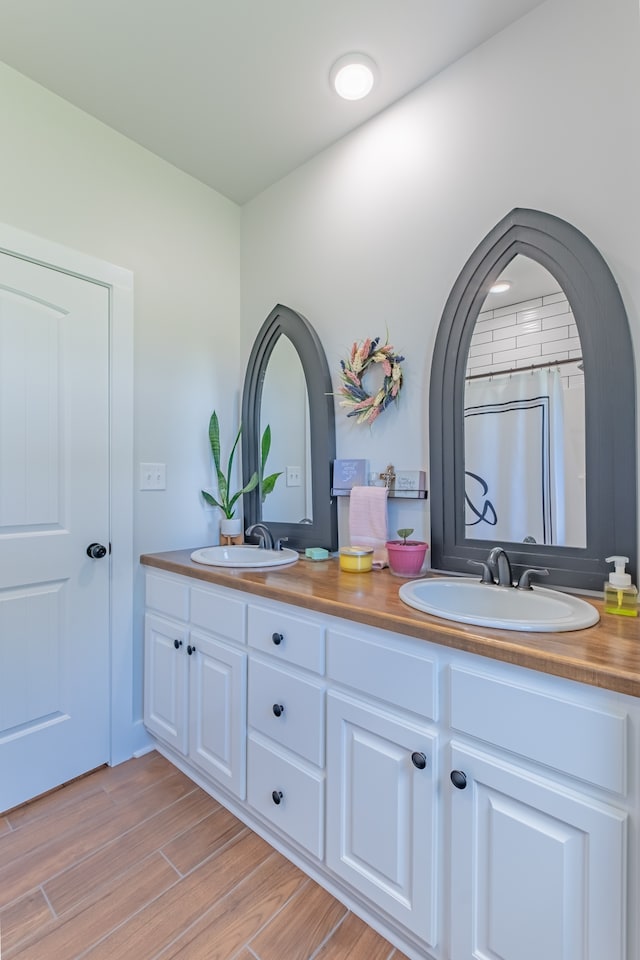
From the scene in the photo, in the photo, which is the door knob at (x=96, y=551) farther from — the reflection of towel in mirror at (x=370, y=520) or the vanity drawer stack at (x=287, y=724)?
the reflection of towel in mirror at (x=370, y=520)

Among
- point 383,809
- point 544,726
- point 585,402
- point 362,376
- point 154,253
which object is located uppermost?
point 154,253

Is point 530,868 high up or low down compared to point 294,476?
down

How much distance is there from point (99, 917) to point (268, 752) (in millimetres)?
571

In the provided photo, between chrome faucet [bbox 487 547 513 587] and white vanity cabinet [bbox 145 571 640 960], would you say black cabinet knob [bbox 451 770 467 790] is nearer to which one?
white vanity cabinet [bbox 145 571 640 960]

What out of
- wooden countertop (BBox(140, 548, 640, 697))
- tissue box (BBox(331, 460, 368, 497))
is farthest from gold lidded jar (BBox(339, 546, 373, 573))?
tissue box (BBox(331, 460, 368, 497))

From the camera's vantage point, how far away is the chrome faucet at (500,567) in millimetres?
1291

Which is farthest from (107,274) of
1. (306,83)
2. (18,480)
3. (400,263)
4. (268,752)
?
(268,752)

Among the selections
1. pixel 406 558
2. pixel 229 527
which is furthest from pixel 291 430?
pixel 406 558

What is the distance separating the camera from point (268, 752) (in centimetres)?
137

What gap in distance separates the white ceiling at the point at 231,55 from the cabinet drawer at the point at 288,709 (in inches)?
81.5

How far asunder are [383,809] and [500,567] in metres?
0.70

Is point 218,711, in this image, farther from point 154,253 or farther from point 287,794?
point 154,253

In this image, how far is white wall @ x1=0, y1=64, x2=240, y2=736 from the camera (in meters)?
1.65

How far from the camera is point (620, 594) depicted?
1081 millimetres
